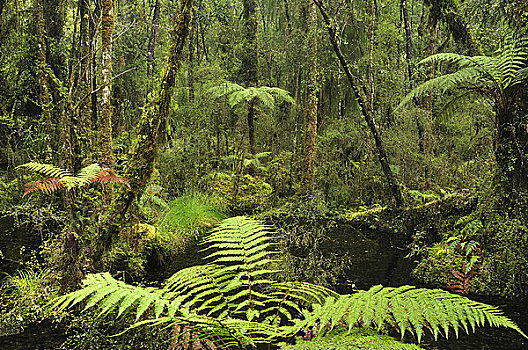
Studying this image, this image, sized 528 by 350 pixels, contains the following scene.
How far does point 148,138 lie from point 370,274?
3.49m

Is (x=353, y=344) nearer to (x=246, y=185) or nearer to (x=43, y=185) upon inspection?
(x=43, y=185)

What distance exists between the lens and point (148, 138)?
A: 3516 mm

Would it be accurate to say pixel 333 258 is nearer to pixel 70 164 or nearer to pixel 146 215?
pixel 146 215

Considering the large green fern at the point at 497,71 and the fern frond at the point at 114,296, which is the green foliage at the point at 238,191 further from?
the fern frond at the point at 114,296

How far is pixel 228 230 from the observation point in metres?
2.42


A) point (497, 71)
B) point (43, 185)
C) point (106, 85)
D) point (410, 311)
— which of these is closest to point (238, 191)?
point (106, 85)

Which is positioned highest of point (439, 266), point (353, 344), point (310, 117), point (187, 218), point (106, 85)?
point (106, 85)

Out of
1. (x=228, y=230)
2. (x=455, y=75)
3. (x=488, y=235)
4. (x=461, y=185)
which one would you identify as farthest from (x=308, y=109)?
(x=228, y=230)

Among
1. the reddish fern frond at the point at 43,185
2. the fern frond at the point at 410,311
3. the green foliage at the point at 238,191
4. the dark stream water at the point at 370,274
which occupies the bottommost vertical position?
the dark stream water at the point at 370,274

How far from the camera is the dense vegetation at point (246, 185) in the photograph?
6.75 ft

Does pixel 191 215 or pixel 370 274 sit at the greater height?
pixel 191 215

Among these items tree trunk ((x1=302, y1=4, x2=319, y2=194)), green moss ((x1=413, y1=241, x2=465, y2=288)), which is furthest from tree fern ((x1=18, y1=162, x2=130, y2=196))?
tree trunk ((x1=302, y1=4, x2=319, y2=194))

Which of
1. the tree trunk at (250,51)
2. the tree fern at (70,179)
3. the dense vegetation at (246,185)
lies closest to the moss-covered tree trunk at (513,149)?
the dense vegetation at (246,185)

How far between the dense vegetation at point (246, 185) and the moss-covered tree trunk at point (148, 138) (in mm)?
13
